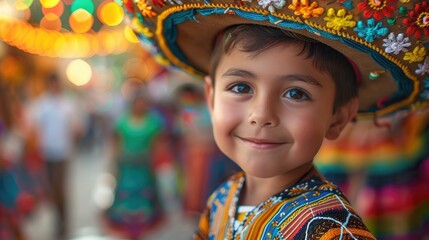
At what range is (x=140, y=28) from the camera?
1.88m

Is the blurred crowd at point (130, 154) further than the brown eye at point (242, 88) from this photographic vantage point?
Yes

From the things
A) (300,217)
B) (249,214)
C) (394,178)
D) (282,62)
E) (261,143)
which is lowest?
(394,178)

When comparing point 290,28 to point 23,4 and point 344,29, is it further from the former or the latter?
point 23,4

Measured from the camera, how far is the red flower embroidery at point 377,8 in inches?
52.2

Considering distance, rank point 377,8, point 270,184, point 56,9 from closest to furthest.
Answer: point 377,8 < point 270,184 < point 56,9

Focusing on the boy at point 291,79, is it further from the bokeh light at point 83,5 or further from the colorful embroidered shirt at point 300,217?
the bokeh light at point 83,5

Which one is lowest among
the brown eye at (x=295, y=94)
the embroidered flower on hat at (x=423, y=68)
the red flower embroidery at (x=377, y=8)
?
the brown eye at (x=295, y=94)

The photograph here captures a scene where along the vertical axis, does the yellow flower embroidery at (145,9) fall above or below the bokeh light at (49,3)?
above

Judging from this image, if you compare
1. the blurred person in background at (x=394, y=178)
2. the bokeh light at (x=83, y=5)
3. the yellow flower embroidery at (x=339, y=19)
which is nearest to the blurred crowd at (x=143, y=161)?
the blurred person in background at (x=394, y=178)

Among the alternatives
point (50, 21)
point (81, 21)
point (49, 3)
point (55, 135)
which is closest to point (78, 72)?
point (81, 21)

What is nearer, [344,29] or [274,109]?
[344,29]

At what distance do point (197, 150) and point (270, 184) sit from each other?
436 cm

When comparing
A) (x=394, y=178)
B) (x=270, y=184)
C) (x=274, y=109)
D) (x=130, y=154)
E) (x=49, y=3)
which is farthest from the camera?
(x=49, y=3)

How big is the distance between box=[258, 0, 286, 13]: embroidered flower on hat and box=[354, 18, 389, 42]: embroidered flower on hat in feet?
0.62
